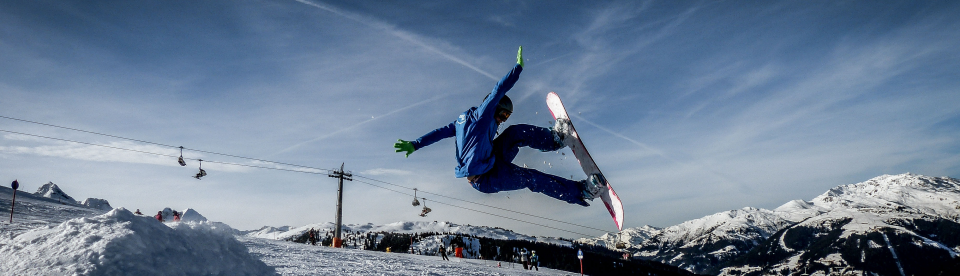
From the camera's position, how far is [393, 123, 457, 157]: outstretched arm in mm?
7582

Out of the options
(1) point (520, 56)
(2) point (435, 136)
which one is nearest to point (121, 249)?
(2) point (435, 136)

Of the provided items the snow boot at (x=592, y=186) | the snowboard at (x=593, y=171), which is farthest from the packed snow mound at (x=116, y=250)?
the snowboard at (x=593, y=171)

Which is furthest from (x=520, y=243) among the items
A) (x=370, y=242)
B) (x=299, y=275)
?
(x=299, y=275)

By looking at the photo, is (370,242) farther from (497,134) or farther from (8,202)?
(497,134)

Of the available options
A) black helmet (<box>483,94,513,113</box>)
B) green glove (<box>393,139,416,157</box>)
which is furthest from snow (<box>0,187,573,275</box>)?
black helmet (<box>483,94,513,113</box>)

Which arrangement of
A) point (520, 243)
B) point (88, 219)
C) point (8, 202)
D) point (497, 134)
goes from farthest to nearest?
1. point (520, 243)
2. point (8, 202)
3. point (497, 134)
4. point (88, 219)

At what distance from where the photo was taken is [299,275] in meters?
8.17

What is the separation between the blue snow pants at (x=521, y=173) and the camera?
25.4 feet

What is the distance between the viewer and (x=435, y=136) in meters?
7.61

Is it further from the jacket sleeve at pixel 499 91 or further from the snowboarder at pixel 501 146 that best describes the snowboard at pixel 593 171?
the jacket sleeve at pixel 499 91

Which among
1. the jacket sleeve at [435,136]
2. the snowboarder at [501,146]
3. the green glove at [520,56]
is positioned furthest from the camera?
the jacket sleeve at [435,136]

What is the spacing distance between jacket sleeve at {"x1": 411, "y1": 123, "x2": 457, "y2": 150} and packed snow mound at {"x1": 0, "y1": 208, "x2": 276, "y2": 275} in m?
3.22

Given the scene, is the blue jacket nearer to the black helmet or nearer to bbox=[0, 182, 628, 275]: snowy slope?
the black helmet

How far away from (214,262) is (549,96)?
7.06 metres
